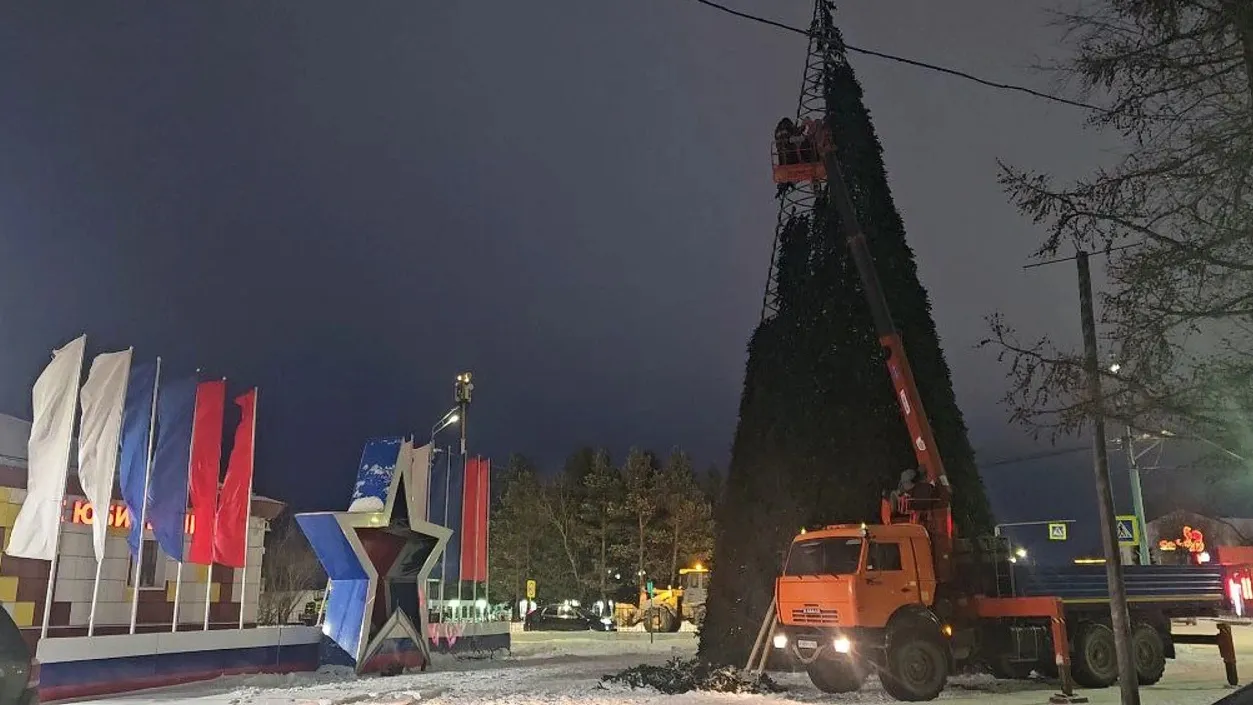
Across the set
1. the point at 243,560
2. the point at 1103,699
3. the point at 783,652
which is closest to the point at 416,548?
the point at 243,560

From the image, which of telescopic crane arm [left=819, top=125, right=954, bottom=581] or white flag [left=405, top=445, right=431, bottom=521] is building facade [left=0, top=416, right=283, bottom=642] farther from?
telescopic crane arm [left=819, top=125, right=954, bottom=581]

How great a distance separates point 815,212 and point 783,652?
9.69 m

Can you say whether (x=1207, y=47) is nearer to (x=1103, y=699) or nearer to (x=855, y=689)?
(x=1103, y=699)

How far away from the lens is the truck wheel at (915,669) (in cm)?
1543

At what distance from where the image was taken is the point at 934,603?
1664 cm

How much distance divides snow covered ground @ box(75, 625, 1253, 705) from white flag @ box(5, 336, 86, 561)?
287 centimetres

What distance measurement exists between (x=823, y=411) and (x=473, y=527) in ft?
41.3

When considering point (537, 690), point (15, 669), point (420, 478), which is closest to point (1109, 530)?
point (15, 669)

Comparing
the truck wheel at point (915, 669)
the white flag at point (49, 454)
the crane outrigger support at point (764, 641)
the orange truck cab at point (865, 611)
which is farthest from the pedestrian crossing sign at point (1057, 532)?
the white flag at point (49, 454)

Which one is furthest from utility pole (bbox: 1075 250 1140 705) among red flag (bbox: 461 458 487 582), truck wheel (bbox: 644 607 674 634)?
truck wheel (bbox: 644 607 674 634)

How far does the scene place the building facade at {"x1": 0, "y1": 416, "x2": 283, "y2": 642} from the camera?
20.2 metres

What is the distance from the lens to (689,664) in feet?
64.4

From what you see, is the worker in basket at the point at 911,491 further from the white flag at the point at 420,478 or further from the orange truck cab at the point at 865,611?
the white flag at the point at 420,478

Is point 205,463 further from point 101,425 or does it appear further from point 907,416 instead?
point 907,416
